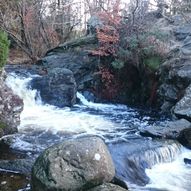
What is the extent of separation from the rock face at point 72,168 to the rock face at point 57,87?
24.5 ft

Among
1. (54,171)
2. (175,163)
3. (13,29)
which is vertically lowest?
(175,163)

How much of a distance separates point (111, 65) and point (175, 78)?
2.87 m

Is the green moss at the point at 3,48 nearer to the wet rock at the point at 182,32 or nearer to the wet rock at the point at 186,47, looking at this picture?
the wet rock at the point at 186,47

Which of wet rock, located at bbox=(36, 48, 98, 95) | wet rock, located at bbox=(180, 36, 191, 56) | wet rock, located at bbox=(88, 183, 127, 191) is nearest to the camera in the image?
wet rock, located at bbox=(88, 183, 127, 191)

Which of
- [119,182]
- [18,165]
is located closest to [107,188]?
[119,182]

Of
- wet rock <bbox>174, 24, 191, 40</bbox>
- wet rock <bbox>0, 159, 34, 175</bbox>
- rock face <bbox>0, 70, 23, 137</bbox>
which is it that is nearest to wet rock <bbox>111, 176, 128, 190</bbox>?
wet rock <bbox>0, 159, 34, 175</bbox>

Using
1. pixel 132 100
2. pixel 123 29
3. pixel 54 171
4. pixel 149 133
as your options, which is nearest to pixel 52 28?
pixel 123 29

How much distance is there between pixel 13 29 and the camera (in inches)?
794

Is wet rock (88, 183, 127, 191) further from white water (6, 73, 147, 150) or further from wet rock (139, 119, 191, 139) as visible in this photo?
wet rock (139, 119, 191, 139)

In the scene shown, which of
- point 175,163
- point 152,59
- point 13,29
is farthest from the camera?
point 13,29

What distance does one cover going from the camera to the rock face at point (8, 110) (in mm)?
10078

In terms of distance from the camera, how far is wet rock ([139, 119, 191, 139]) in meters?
10.0

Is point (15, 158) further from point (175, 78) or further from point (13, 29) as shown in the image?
point (13, 29)

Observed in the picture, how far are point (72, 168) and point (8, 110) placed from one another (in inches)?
165
